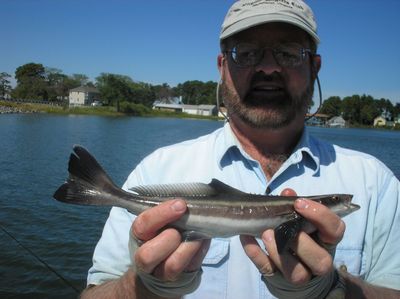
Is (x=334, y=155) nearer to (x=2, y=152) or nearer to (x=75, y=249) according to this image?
(x=75, y=249)

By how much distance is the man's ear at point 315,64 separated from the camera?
403 cm

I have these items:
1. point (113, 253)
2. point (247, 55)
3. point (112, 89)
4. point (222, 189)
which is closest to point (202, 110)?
point (112, 89)

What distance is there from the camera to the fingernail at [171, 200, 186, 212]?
268 centimetres

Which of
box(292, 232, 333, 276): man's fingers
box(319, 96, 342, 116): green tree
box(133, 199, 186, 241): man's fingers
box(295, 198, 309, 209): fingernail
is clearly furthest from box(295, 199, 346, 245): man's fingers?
box(319, 96, 342, 116): green tree

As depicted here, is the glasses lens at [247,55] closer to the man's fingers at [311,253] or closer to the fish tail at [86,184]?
the fish tail at [86,184]

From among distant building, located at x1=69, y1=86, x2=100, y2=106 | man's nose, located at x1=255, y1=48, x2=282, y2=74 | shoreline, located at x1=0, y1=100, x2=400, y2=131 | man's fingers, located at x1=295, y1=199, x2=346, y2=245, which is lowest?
shoreline, located at x1=0, y1=100, x2=400, y2=131

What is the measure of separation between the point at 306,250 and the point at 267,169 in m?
1.30

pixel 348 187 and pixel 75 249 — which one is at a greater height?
pixel 348 187

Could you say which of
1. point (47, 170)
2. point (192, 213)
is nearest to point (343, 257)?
point (192, 213)

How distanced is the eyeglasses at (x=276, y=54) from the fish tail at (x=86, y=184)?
1.73 metres

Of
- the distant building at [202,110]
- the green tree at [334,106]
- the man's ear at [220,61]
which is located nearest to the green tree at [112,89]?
the distant building at [202,110]

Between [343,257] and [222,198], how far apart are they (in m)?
1.34

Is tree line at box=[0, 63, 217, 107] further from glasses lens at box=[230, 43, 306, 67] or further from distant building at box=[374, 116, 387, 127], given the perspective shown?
glasses lens at box=[230, 43, 306, 67]

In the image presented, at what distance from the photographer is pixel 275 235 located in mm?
2707
